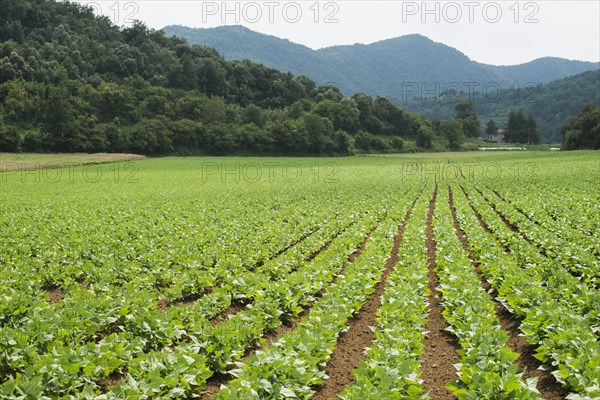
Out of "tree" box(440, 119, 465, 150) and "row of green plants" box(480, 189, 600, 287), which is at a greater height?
"tree" box(440, 119, 465, 150)

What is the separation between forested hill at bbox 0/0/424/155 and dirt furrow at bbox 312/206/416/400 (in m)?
81.5

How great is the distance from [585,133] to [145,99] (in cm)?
9776

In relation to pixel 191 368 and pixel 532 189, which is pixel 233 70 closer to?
pixel 532 189

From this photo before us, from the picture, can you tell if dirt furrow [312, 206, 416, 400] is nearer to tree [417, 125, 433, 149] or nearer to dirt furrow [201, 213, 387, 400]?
dirt furrow [201, 213, 387, 400]

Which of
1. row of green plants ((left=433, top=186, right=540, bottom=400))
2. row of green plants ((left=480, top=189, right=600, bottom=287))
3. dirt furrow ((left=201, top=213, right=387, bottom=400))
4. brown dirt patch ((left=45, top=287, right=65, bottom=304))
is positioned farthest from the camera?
row of green plants ((left=480, top=189, right=600, bottom=287))

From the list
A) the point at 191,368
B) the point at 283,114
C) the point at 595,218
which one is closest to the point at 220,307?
the point at 191,368

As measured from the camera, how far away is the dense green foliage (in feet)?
322

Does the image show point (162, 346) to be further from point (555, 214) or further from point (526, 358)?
point (555, 214)

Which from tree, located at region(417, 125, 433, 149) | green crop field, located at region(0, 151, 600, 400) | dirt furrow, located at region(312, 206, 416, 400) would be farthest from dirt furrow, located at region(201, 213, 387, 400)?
tree, located at region(417, 125, 433, 149)

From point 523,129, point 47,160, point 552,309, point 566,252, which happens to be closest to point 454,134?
point 523,129

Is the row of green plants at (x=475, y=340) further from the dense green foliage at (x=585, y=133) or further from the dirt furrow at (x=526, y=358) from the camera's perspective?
the dense green foliage at (x=585, y=133)

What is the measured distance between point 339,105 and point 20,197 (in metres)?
110

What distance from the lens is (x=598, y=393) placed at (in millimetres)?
5531

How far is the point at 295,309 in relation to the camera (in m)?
10.1
